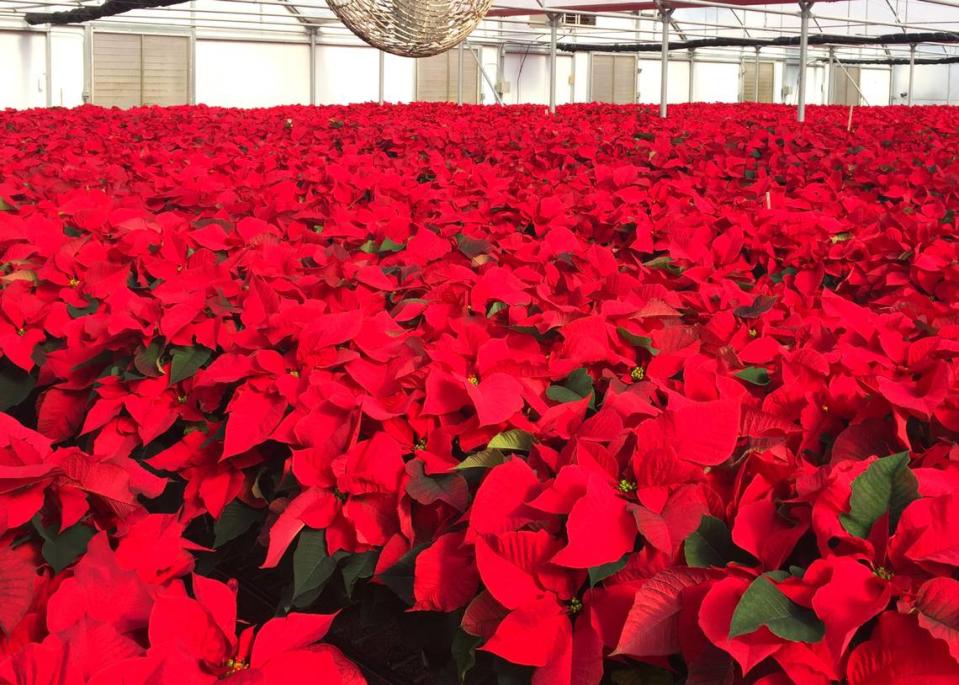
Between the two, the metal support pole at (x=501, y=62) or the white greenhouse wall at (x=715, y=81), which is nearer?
the metal support pole at (x=501, y=62)

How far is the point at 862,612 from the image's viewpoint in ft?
2.74

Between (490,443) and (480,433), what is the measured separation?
0.05 m

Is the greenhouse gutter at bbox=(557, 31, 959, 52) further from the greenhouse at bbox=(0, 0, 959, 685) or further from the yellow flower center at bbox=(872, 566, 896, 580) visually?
the yellow flower center at bbox=(872, 566, 896, 580)

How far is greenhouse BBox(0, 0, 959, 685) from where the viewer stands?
0.92m

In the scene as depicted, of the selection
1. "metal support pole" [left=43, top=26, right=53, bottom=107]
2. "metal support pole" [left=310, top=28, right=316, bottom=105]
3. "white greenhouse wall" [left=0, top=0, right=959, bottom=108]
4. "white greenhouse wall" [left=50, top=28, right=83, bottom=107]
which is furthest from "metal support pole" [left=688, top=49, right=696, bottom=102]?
"metal support pole" [left=43, top=26, right=53, bottom=107]

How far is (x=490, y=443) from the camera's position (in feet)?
4.04

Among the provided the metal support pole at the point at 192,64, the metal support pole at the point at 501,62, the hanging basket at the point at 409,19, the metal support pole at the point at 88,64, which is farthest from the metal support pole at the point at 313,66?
the hanging basket at the point at 409,19

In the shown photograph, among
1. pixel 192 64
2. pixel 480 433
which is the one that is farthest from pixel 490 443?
pixel 192 64

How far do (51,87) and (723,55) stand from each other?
1733 centimetres

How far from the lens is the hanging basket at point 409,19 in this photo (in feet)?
14.8

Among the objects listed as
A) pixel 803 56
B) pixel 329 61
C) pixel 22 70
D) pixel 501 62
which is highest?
pixel 501 62

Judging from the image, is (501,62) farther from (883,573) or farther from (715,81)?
(883,573)

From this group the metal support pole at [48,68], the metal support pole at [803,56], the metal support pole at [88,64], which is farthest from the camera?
the metal support pole at [88,64]

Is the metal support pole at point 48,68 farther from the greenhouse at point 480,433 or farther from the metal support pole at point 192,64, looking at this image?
the greenhouse at point 480,433
